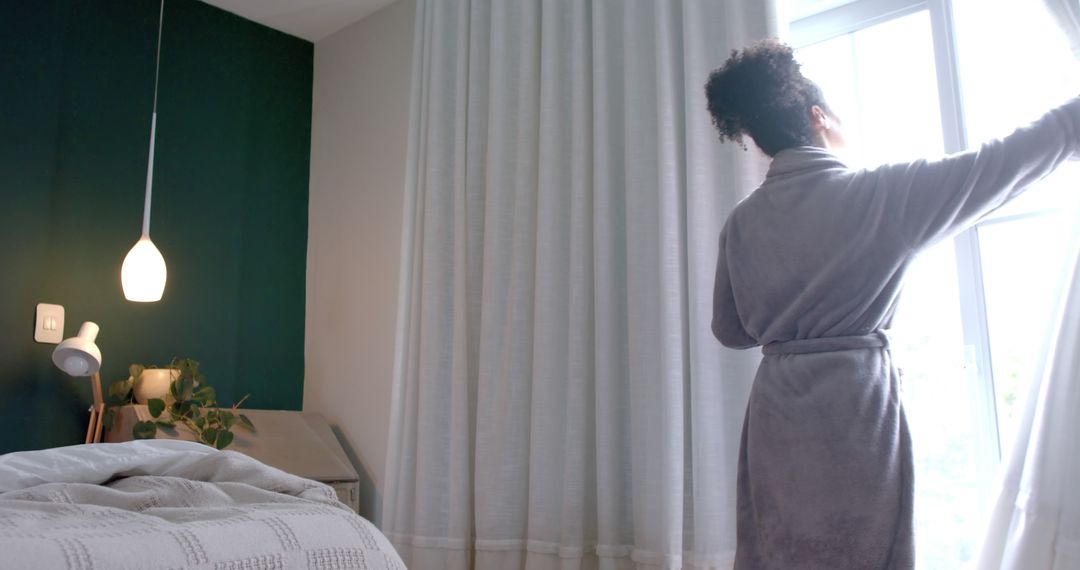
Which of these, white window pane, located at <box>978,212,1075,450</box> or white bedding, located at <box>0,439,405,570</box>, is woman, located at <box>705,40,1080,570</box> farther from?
white bedding, located at <box>0,439,405,570</box>

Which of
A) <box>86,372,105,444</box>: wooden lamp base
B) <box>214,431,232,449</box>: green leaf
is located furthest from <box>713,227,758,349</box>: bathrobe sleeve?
<box>86,372,105,444</box>: wooden lamp base

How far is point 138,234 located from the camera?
3.24 m

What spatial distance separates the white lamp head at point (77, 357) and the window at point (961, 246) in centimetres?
221

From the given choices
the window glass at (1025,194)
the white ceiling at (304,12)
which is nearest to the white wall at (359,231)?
the white ceiling at (304,12)

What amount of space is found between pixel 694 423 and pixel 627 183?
2.21 feet

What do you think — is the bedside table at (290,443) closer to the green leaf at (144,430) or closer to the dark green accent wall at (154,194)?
the green leaf at (144,430)

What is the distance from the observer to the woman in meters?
1.49

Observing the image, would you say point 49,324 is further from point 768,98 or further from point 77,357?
point 768,98

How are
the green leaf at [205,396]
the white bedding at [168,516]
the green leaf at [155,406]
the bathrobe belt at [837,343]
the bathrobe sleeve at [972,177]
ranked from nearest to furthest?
the white bedding at [168,516], the bathrobe sleeve at [972,177], the bathrobe belt at [837,343], the green leaf at [155,406], the green leaf at [205,396]

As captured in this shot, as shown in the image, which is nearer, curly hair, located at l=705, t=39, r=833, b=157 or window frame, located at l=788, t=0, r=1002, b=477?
curly hair, located at l=705, t=39, r=833, b=157

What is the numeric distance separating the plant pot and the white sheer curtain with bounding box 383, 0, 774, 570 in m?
0.76

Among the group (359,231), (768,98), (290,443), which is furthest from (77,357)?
(768,98)

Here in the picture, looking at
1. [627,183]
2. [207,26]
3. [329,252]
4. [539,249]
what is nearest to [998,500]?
[627,183]

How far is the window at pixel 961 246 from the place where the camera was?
203 cm
